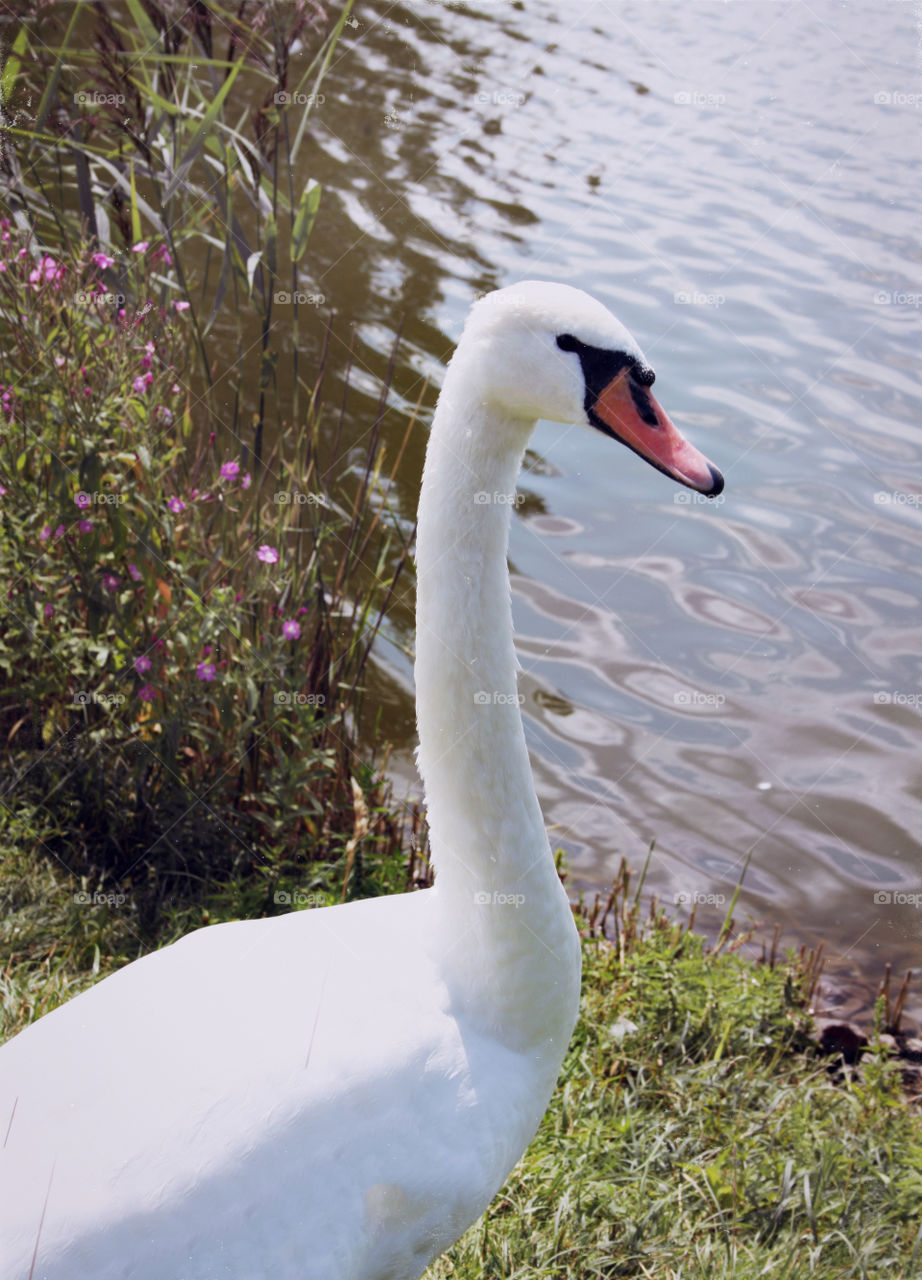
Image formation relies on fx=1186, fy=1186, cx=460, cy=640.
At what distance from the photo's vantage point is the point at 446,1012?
2.10 meters

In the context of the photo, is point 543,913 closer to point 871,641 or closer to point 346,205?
point 871,641

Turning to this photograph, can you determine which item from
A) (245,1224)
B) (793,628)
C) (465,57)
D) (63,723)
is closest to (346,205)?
A: (465,57)
